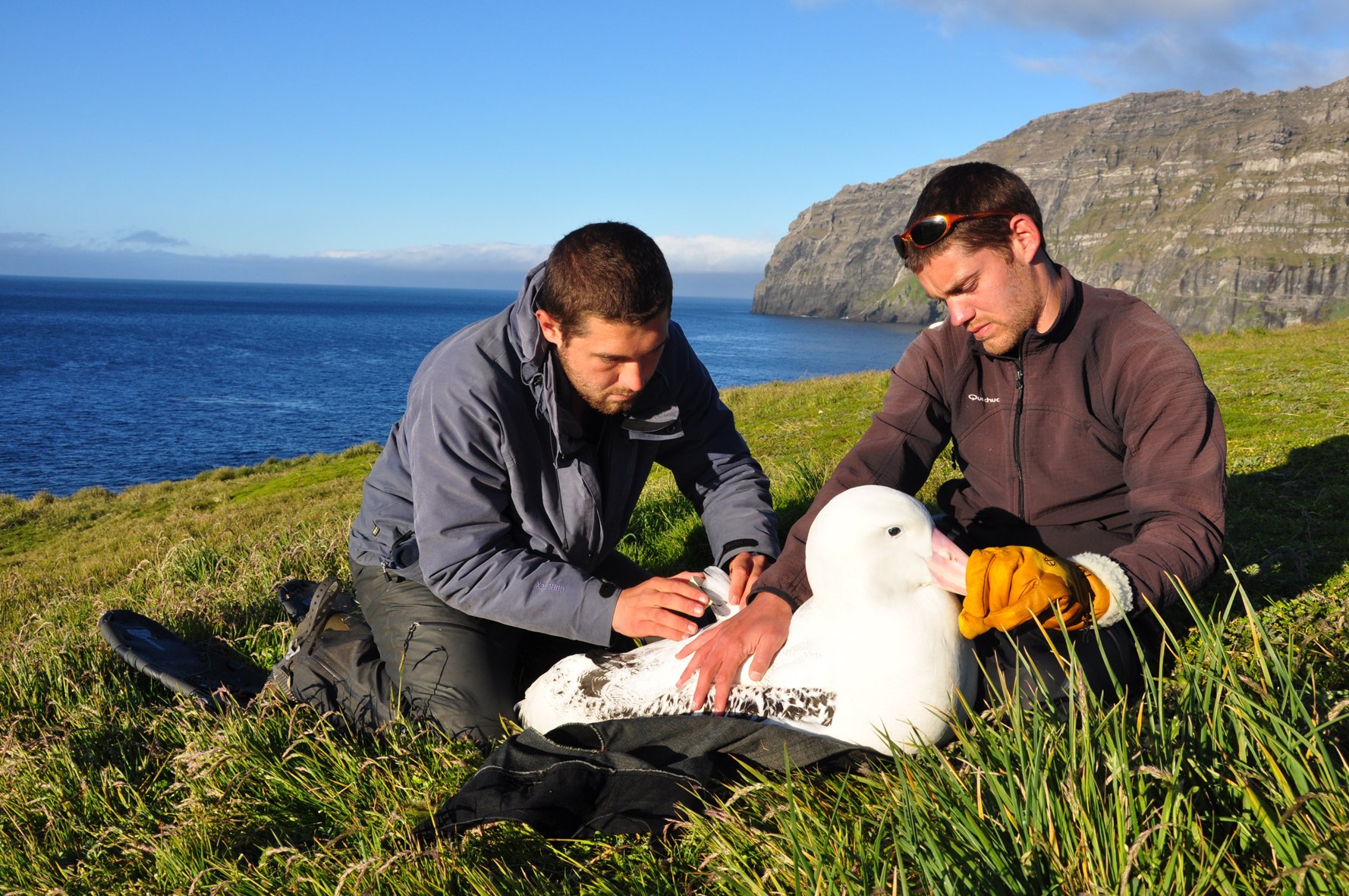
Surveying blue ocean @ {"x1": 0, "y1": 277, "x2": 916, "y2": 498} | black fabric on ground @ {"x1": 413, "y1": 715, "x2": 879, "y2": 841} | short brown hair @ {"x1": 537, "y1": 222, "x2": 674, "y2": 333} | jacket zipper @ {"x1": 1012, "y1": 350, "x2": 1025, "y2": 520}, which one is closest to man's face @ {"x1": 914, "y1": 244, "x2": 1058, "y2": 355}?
jacket zipper @ {"x1": 1012, "y1": 350, "x2": 1025, "y2": 520}

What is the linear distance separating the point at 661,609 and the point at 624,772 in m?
0.74

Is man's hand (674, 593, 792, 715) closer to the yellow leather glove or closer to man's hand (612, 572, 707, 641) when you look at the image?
man's hand (612, 572, 707, 641)

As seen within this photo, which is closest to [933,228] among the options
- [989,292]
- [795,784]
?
[989,292]

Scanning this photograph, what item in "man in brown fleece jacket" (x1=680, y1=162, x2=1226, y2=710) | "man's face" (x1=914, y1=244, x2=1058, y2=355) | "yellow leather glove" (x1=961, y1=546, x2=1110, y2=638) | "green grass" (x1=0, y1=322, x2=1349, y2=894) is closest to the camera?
"green grass" (x1=0, y1=322, x2=1349, y2=894)

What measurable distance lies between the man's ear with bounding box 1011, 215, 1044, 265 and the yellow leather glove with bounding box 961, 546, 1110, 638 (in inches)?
56.5

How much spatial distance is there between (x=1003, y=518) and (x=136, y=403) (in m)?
67.7

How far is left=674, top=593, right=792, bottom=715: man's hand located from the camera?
3.16 meters

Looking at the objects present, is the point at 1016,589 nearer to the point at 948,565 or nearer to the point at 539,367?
the point at 948,565

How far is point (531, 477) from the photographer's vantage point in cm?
420

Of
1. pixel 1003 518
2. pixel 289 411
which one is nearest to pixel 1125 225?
pixel 289 411

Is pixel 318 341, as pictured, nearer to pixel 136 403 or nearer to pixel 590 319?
pixel 136 403

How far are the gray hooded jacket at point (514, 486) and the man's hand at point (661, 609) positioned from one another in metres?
0.12

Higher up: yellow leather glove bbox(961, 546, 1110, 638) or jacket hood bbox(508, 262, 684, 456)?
jacket hood bbox(508, 262, 684, 456)

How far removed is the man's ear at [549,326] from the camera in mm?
3928
